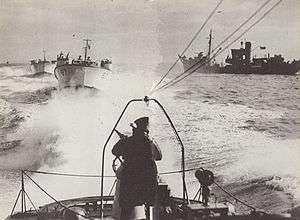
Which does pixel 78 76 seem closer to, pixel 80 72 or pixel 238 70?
pixel 80 72

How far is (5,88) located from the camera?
20.9 ft

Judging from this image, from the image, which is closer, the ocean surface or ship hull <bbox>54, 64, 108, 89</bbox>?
the ocean surface

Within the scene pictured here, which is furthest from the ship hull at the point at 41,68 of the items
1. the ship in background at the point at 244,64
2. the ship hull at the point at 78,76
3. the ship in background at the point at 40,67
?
the ship in background at the point at 244,64

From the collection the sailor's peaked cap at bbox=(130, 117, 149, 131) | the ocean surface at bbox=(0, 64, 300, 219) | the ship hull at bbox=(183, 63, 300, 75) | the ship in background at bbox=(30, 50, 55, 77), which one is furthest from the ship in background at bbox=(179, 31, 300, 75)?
the sailor's peaked cap at bbox=(130, 117, 149, 131)

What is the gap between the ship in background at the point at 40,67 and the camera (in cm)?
663

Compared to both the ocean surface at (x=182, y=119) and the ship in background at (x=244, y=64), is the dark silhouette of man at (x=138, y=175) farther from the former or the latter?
the ship in background at (x=244, y=64)

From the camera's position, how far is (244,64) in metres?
8.38

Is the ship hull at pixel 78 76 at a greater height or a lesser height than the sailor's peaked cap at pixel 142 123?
greater

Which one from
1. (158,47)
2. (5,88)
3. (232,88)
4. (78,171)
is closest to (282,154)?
(232,88)

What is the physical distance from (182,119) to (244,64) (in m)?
1.77

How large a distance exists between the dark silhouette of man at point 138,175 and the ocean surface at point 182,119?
2759mm

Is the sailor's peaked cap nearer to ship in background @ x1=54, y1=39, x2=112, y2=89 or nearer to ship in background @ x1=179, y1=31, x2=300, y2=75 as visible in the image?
ship in background @ x1=179, y1=31, x2=300, y2=75

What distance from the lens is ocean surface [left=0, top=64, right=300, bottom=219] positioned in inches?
274

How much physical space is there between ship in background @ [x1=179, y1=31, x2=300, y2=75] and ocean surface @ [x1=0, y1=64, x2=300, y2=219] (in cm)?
15
